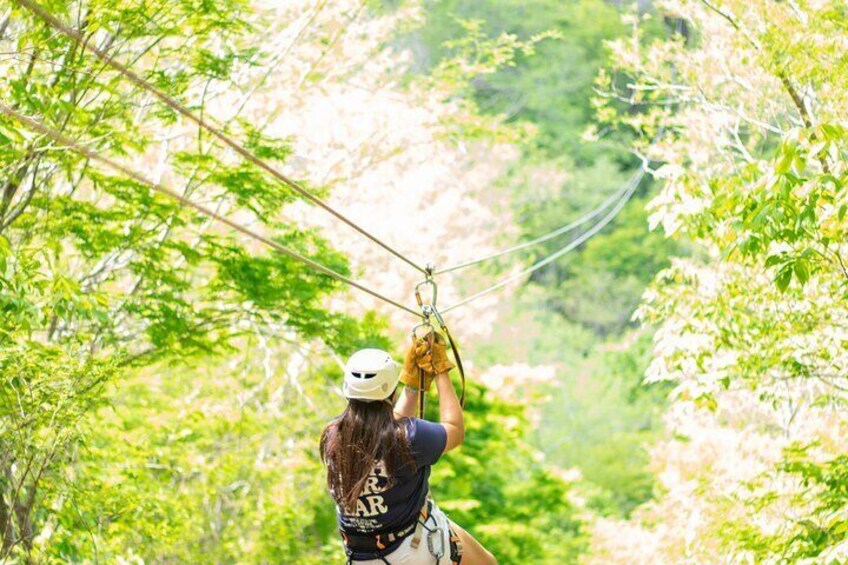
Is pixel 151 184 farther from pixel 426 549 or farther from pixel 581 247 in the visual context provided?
pixel 581 247

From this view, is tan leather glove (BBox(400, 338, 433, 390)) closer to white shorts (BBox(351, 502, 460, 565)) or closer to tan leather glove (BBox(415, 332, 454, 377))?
tan leather glove (BBox(415, 332, 454, 377))

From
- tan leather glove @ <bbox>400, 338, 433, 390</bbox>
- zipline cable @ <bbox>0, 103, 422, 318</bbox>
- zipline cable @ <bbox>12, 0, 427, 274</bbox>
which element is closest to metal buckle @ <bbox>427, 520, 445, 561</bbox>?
tan leather glove @ <bbox>400, 338, 433, 390</bbox>

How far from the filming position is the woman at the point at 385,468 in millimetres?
3389

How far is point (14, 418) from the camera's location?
454 cm

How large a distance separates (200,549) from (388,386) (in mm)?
7081

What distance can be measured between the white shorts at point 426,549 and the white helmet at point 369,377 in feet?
1.75

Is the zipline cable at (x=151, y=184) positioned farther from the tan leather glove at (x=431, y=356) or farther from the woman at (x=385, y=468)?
the woman at (x=385, y=468)

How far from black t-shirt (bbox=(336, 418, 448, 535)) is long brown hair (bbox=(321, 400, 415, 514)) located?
25mm

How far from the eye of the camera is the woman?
11.1 ft

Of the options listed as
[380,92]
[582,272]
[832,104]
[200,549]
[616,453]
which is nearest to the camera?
[832,104]

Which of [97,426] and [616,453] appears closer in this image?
[97,426]

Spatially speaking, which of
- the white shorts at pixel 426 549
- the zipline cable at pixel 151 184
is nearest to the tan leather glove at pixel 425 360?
the zipline cable at pixel 151 184

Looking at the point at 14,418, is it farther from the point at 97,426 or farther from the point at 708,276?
the point at 708,276

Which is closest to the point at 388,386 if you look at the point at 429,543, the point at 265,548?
the point at 429,543
